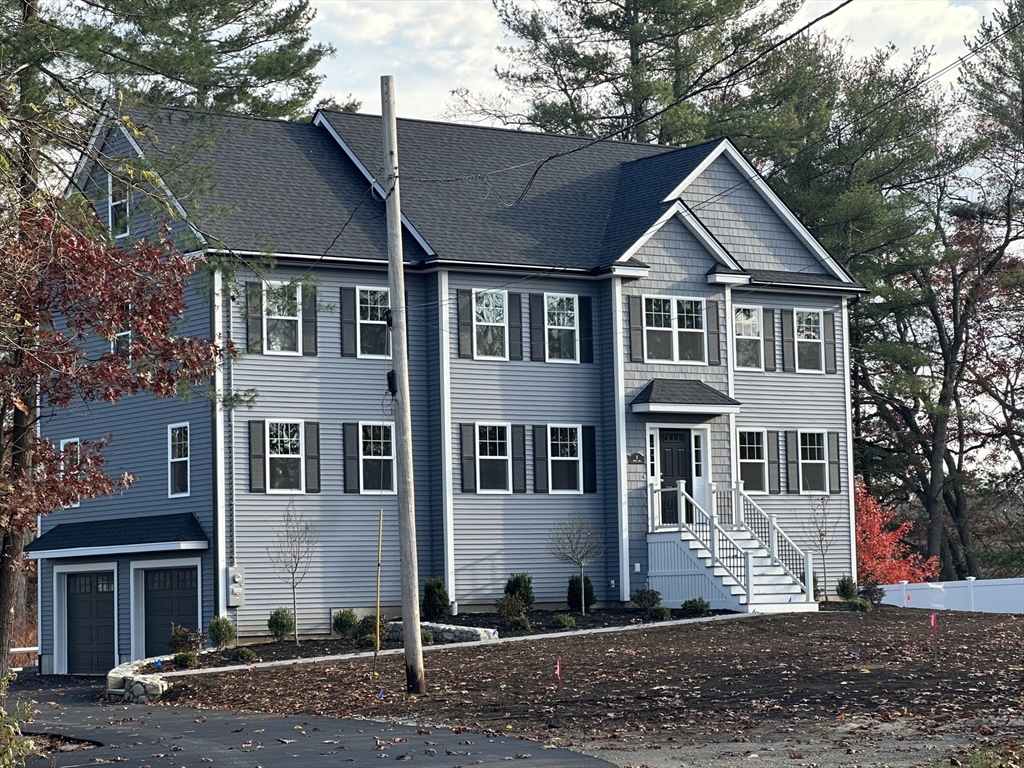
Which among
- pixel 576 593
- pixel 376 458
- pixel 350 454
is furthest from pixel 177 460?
pixel 576 593

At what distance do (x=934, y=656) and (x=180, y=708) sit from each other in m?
11.1

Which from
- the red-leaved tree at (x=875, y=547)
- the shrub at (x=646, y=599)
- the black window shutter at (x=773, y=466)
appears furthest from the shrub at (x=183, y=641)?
the red-leaved tree at (x=875, y=547)

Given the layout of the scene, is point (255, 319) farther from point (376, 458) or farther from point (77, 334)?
point (77, 334)

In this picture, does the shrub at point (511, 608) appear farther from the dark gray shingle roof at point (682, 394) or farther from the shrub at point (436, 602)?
the dark gray shingle roof at point (682, 394)

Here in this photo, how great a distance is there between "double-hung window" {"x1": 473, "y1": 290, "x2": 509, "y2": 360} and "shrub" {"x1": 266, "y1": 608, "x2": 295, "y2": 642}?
669cm

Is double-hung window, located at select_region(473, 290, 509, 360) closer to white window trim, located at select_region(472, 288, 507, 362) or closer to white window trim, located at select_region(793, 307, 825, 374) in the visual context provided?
white window trim, located at select_region(472, 288, 507, 362)

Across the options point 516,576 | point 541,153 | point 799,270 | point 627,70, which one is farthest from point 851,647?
point 627,70

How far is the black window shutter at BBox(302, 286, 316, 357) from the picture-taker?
101 ft

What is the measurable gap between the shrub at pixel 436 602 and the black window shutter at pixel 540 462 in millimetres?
3303

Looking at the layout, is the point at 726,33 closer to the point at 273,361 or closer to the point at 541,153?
the point at 541,153

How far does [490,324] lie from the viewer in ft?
106

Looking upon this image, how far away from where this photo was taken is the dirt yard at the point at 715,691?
1547 centimetres

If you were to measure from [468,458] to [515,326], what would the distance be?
3054mm

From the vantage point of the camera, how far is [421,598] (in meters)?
30.9
